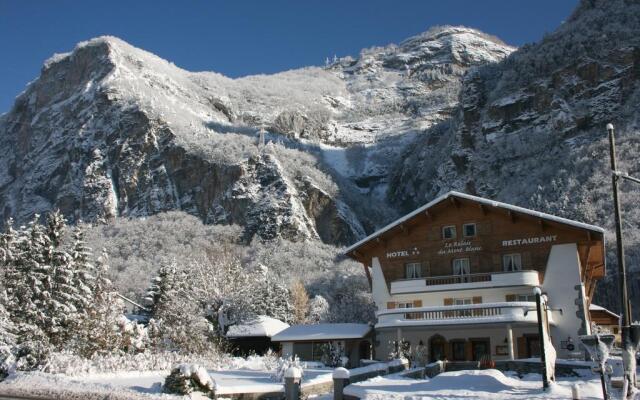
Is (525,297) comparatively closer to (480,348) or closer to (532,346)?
(532,346)

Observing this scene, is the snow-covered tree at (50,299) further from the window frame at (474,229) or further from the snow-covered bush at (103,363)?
the window frame at (474,229)

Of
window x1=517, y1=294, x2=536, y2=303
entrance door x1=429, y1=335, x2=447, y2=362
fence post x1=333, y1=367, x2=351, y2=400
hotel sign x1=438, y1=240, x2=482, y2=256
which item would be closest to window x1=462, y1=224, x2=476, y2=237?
hotel sign x1=438, y1=240, x2=482, y2=256

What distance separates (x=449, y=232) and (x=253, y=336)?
1799 centimetres

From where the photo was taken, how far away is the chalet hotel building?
36.4m

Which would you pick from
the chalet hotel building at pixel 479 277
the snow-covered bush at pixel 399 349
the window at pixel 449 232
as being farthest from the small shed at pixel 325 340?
the window at pixel 449 232

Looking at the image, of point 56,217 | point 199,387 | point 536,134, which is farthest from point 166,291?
point 536,134

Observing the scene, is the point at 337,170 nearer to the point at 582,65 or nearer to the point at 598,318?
the point at 582,65

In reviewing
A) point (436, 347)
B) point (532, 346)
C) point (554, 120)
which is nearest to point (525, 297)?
point (532, 346)

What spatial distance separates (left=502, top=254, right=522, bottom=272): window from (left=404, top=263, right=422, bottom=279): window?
551 cm

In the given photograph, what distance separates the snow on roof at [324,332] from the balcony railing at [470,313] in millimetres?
4114

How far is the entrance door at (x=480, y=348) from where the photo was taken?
1434 inches

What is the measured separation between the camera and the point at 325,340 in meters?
43.4

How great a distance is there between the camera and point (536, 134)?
12594 cm

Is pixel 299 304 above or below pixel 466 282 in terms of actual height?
below
